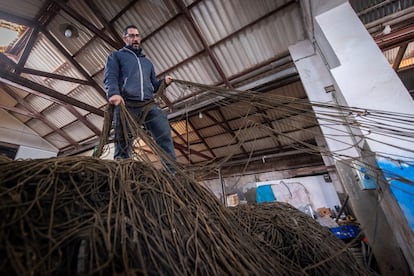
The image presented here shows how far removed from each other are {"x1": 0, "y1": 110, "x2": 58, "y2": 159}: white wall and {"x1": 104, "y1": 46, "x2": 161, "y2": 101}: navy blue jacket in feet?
23.3

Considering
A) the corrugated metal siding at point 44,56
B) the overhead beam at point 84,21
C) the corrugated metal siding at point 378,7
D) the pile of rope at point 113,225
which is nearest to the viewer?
the pile of rope at point 113,225

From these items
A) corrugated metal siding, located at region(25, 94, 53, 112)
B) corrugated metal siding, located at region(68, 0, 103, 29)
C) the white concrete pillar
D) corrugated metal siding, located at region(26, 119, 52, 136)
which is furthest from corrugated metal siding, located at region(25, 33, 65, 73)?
the white concrete pillar

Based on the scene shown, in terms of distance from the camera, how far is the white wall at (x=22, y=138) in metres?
5.91

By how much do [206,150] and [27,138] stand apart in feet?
21.4

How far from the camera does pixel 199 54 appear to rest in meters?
3.48

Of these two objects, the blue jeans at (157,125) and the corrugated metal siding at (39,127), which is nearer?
the blue jeans at (157,125)

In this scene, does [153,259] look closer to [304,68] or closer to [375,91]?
[375,91]

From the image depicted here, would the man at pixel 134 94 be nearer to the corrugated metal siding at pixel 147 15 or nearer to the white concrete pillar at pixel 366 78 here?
the white concrete pillar at pixel 366 78

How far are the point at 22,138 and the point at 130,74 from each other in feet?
24.6

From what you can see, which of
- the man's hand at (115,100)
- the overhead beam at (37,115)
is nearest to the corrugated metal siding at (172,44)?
the man's hand at (115,100)

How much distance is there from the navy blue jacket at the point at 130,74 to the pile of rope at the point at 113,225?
0.88m

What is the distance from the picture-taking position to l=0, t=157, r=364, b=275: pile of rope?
450 mm

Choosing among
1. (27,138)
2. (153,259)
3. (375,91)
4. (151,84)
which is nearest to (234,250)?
(153,259)

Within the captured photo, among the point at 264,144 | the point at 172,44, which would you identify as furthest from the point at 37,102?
the point at 264,144
